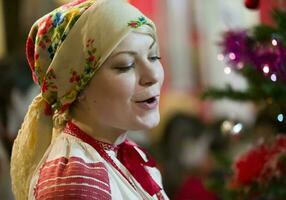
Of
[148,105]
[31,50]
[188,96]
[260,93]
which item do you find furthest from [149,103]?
[188,96]

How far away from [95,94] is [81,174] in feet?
0.40

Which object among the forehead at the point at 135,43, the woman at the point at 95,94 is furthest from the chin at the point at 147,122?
the forehead at the point at 135,43

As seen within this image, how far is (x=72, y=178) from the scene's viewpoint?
98 centimetres

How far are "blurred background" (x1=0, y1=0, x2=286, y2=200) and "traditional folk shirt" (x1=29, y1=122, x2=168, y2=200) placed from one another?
469 millimetres

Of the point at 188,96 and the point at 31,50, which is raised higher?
the point at 31,50

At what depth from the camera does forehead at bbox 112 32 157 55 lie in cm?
101

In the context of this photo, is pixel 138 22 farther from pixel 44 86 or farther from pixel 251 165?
pixel 251 165

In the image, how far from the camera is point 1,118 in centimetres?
202

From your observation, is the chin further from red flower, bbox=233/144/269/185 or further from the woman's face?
red flower, bbox=233/144/269/185

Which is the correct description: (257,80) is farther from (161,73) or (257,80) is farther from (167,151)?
(167,151)

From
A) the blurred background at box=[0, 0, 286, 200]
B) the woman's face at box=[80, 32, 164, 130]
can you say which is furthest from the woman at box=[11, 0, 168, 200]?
the blurred background at box=[0, 0, 286, 200]

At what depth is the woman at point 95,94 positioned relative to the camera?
1.00 m

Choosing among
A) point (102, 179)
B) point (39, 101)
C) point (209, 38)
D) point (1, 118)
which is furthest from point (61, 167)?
point (209, 38)

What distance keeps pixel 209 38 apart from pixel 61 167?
7.15 ft
